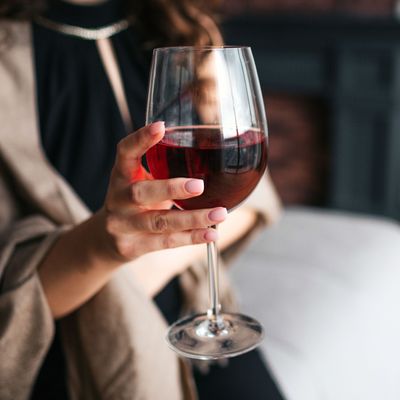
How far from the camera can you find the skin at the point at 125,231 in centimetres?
65

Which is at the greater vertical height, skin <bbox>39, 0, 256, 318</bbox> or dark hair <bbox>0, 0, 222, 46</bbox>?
dark hair <bbox>0, 0, 222, 46</bbox>

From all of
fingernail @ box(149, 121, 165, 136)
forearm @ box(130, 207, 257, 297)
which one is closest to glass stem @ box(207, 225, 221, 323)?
fingernail @ box(149, 121, 165, 136)

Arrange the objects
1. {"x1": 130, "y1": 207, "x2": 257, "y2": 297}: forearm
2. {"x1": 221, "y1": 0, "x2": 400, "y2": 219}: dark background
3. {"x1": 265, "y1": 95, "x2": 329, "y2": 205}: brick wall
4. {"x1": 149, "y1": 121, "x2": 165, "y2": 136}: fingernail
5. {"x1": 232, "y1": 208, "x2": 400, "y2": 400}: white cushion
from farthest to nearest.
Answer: {"x1": 265, "y1": 95, "x2": 329, "y2": 205}: brick wall, {"x1": 221, "y1": 0, "x2": 400, "y2": 219}: dark background, {"x1": 232, "y1": 208, "x2": 400, "y2": 400}: white cushion, {"x1": 130, "y1": 207, "x2": 257, "y2": 297}: forearm, {"x1": 149, "y1": 121, "x2": 165, "y2": 136}: fingernail

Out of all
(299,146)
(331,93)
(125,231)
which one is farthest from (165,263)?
(299,146)

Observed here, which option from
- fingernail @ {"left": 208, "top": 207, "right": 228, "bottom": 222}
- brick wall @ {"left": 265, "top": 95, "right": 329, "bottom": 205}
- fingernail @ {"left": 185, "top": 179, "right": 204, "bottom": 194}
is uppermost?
fingernail @ {"left": 185, "top": 179, "right": 204, "bottom": 194}

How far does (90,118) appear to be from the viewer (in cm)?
122

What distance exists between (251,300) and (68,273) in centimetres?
63

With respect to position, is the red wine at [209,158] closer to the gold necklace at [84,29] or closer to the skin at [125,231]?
the skin at [125,231]

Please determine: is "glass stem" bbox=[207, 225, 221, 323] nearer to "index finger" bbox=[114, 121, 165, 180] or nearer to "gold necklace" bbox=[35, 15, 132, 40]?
"index finger" bbox=[114, 121, 165, 180]

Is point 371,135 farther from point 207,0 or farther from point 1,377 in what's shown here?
point 1,377

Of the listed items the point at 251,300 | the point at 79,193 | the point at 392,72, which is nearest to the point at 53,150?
the point at 79,193

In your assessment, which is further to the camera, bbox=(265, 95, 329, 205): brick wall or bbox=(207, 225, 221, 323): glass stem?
bbox=(265, 95, 329, 205): brick wall

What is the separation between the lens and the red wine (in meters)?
0.66

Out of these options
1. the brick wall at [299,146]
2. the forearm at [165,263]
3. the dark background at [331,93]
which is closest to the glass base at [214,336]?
the forearm at [165,263]
